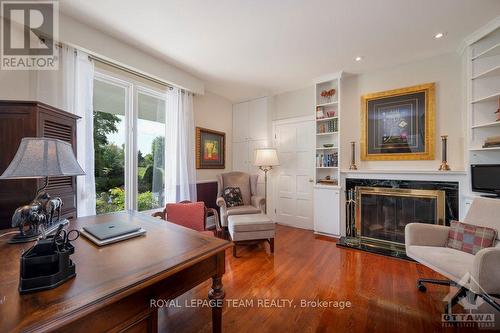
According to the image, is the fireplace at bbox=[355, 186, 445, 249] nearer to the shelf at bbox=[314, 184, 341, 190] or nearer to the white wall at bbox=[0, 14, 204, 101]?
the shelf at bbox=[314, 184, 341, 190]

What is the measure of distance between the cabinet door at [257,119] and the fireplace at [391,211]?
204cm

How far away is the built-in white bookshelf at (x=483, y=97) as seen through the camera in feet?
7.63

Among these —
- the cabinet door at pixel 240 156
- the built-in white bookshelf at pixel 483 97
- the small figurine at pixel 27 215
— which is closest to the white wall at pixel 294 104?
the cabinet door at pixel 240 156

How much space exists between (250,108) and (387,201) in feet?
9.87

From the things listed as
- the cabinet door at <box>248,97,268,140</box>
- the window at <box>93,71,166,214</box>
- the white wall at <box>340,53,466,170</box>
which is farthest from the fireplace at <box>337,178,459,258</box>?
the window at <box>93,71,166,214</box>

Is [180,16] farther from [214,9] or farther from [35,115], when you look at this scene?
[35,115]

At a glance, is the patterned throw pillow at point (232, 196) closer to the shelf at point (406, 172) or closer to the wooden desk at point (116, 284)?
the shelf at point (406, 172)

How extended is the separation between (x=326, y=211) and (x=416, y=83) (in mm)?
2283

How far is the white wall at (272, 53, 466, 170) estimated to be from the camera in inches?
107

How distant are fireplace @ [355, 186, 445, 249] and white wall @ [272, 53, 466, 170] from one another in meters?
0.39

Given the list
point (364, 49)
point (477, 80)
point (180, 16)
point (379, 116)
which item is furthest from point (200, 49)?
point (477, 80)

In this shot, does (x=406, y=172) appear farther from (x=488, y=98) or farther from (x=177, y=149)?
(x=177, y=149)

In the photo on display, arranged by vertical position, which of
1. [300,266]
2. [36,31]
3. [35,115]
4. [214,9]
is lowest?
[300,266]

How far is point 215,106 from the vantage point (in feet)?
13.8
